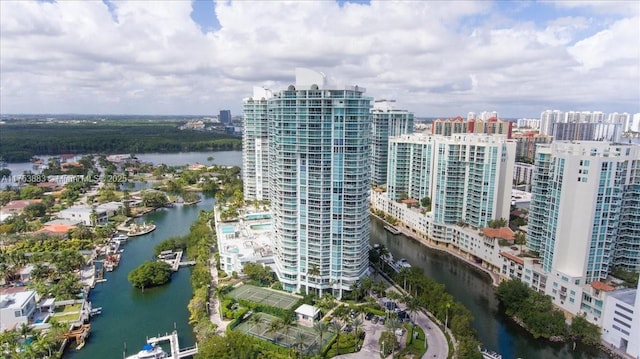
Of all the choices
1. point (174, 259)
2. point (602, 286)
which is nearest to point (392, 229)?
point (602, 286)

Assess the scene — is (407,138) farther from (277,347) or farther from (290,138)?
(277,347)

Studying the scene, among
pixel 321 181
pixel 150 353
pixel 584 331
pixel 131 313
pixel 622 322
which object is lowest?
pixel 131 313

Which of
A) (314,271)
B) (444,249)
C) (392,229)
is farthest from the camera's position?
(392,229)

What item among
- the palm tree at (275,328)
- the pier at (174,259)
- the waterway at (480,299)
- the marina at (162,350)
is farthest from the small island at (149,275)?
the waterway at (480,299)

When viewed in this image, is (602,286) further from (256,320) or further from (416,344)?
(256,320)

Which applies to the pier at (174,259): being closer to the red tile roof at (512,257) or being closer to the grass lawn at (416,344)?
the grass lawn at (416,344)

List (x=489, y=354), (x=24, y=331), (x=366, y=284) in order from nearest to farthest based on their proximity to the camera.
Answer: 1. (x=24, y=331)
2. (x=489, y=354)
3. (x=366, y=284)
